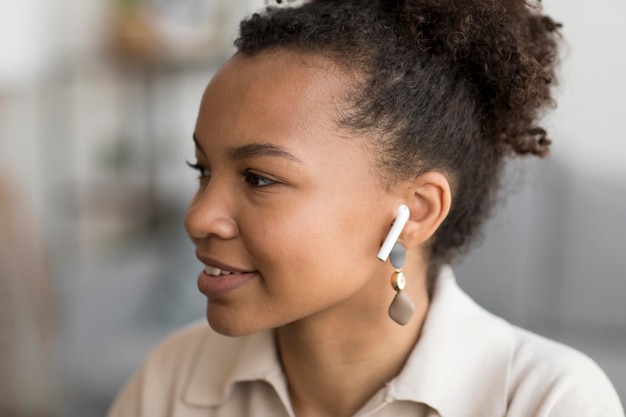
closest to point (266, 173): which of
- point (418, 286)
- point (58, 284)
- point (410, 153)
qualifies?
point (410, 153)

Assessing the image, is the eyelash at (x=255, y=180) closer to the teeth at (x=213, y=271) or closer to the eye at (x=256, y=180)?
the eye at (x=256, y=180)

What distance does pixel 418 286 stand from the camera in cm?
121

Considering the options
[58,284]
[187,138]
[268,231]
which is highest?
[187,138]

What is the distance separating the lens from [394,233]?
1076 mm

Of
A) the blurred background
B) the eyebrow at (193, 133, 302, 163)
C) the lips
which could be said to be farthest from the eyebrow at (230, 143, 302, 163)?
the blurred background

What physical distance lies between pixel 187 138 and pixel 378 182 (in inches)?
104

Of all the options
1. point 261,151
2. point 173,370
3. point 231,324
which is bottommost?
point 173,370

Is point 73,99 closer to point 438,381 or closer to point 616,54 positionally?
point 616,54

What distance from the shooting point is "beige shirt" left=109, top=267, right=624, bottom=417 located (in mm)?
1082

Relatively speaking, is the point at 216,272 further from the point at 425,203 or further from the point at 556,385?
the point at 556,385

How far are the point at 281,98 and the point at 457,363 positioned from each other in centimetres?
43

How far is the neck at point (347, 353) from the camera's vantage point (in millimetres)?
1166

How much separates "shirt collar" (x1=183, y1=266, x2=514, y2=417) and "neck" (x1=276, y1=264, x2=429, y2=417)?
0.03 meters

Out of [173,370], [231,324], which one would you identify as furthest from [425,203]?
[173,370]
